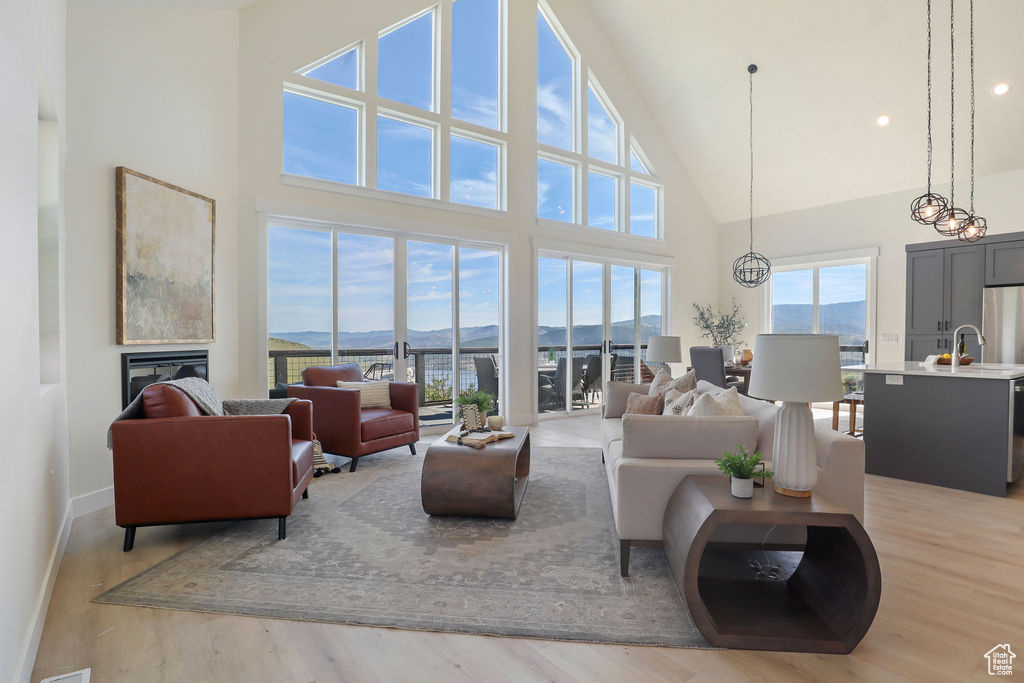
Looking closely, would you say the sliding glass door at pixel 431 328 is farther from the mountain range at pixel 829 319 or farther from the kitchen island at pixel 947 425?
the mountain range at pixel 829 319

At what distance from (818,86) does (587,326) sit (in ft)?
13.6

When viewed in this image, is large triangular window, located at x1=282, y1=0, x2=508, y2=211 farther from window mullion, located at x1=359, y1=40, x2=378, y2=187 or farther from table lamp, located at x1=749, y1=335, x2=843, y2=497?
table lamp, located at x1=749, y1=335, x2=843, y2=497

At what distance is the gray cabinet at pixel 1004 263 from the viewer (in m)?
5.63

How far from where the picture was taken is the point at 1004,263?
5742 millimetres

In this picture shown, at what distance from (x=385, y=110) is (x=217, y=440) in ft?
13.5

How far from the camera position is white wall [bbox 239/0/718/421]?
470 centimetres

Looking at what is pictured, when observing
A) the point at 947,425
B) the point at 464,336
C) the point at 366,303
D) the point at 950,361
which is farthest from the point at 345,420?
the point at 950,361

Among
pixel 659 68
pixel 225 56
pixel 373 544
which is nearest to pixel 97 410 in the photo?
pixel 373 544

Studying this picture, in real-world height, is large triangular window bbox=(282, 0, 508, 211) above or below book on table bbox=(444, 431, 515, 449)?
above

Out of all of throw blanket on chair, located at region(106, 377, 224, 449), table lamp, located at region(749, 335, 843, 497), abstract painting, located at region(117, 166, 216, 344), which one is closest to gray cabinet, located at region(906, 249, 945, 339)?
table lamp, located at region(749, 335, 843, 497)

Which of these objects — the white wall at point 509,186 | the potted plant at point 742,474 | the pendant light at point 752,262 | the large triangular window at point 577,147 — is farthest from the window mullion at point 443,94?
the potted plant at point 742,474

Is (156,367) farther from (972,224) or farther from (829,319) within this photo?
(829,319)

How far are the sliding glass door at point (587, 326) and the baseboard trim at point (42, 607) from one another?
4.89 meters

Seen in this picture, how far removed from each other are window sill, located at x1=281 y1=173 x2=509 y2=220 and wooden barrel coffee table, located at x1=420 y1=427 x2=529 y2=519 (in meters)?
3.21
